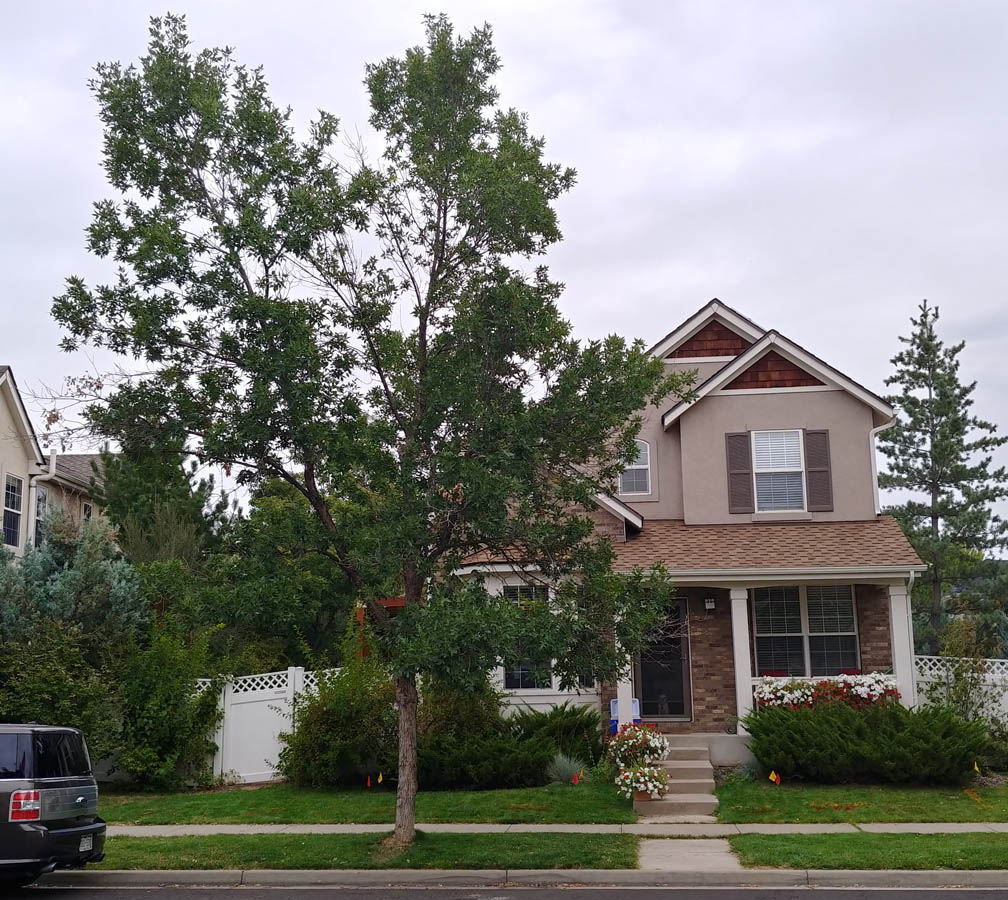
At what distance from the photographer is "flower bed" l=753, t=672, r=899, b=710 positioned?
53.1 ft

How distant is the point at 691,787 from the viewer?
14.9 meters

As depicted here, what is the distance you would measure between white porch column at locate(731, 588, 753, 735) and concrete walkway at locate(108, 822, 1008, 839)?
3.79 metres

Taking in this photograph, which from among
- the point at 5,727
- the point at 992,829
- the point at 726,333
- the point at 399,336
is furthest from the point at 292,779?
the point at 726,333

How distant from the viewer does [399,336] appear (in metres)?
11.5

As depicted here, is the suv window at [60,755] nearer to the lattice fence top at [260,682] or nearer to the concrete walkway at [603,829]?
the concrete walkway at [603,829]

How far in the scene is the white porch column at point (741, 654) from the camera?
16.8 meters

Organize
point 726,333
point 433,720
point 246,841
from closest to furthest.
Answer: point 246,841
point 433,720
point 726,333

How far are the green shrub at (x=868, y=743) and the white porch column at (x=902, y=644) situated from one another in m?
0.80

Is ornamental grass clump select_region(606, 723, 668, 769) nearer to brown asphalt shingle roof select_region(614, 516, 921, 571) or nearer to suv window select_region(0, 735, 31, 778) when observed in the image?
brown asphalt shingle roof select_region(614, 516, 921, 571)

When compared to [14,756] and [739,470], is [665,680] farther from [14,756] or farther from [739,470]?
[14,756]

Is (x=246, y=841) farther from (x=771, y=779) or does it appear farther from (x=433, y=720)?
(x=771, y=779)

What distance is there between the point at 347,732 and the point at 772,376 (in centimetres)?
993

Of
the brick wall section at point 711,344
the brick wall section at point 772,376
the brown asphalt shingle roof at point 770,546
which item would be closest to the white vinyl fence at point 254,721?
the brown asphalt shingle roof at point 770,546

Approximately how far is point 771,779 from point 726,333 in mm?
9100
